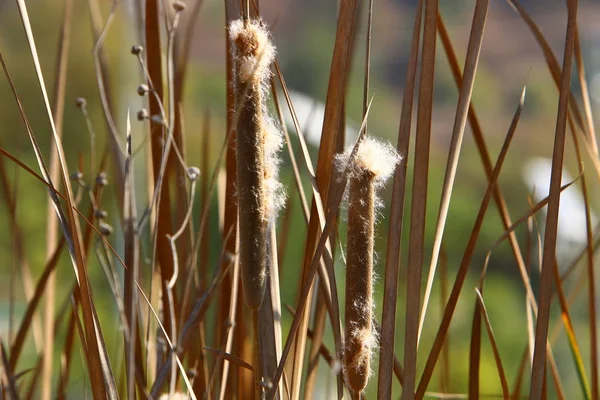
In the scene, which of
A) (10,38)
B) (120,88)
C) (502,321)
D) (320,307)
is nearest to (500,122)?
(502,321)

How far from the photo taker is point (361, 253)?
0.28 meters

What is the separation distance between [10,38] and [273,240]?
1.56 meters

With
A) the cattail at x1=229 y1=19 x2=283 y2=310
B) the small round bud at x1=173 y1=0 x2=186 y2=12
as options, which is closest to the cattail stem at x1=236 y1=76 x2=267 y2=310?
the cattail at x1=229 y1=19 x2=283 y2=310

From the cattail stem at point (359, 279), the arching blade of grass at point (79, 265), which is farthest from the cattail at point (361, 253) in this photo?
the arching blade of grass at point (79, 265)

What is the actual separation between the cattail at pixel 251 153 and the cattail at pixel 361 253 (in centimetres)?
4

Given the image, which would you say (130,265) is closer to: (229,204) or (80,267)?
Answer: (80,267)

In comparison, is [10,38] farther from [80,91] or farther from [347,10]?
[347,10]

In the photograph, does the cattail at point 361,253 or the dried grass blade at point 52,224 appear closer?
the cattail at point 361,253

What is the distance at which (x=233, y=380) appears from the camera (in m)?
0.40

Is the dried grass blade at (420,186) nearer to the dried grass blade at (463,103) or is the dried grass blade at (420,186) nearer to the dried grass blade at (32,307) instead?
the dried grass blade at (463,103)

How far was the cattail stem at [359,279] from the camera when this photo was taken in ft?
0.90

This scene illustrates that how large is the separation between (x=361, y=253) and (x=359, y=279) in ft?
0.04

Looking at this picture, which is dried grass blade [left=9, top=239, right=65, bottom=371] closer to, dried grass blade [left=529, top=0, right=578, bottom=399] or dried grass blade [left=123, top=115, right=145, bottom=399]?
dried grass blade [left=123, top=115, right=145, bottom=399]

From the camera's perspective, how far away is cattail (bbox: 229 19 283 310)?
0.26m
